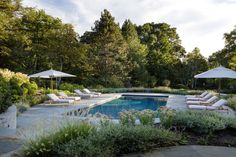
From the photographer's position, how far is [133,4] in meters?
13.6

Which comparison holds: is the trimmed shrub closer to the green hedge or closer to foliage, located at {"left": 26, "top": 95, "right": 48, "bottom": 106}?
the green hedge

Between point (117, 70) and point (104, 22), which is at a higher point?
point (104, 22)

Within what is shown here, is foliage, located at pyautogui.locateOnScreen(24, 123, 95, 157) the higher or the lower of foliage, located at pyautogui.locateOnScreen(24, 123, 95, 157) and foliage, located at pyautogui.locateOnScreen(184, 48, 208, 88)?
the lower

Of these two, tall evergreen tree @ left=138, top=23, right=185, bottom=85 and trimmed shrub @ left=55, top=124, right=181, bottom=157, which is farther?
tall evergreen tree @ left=138, top=23, right=185, bottom=85

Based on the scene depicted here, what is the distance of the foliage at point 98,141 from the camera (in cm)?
390

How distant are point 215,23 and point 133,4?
5.29 m

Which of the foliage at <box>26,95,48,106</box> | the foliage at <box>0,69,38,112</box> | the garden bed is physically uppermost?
the foliage at <box>0,69,38,112</box>

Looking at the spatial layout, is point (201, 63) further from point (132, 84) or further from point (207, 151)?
point (207, 151)

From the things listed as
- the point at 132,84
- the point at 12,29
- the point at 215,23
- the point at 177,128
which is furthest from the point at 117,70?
the point at 177,128

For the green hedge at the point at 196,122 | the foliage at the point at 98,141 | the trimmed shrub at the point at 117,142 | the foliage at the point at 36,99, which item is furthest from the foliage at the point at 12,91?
the green hedge at the point at 196,122

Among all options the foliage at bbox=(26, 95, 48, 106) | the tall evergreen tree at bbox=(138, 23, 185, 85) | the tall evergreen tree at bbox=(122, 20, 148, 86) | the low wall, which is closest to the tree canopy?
the tall evergreen tree at bbox=(122, 20, 148, 86)

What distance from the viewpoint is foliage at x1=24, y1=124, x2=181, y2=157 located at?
12.8ft

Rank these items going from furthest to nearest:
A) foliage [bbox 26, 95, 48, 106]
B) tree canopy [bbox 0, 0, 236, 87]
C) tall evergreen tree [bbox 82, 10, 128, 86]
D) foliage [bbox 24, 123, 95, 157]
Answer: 1. tall evergreen tree [bbox 82, 10, 128, 86]
2. tree canopy [bbox 0, 0, 236, 87]
3. foliage [bbox 26, 95, 48, 106]
4. foliage [bbox 24, 123, 95, 157]

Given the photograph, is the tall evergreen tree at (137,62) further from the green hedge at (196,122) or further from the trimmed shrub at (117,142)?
the trimmed shrub at (117,142)
